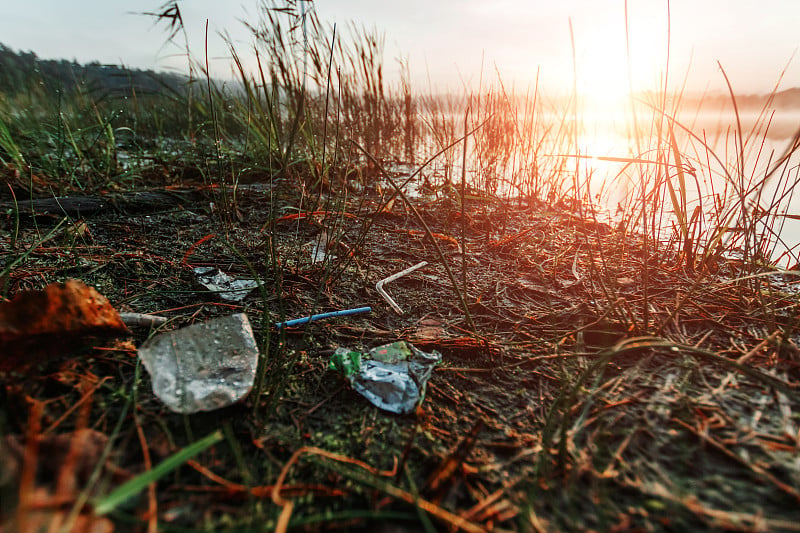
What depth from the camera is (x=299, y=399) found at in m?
0.81

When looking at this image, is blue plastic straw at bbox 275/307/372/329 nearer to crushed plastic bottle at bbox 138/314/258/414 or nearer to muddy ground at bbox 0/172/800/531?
muddy ground at bbox 0/172/800/531

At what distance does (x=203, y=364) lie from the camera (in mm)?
795

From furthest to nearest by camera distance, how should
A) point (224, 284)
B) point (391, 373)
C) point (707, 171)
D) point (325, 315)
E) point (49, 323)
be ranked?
1. point (707, 171)
2. point (224, 284)
3. point (325, 315)
4. point (391, 373)
5. point (49, 323)

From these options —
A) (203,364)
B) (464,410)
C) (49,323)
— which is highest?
(49,323)

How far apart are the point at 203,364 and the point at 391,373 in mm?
410

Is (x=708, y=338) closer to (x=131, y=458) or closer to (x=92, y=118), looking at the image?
(x=131, y=458)

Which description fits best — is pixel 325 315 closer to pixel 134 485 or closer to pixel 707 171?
pixel 134 485

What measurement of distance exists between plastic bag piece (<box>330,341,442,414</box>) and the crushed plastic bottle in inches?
8.3

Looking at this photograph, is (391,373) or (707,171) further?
(707,171)

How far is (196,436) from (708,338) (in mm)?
1321

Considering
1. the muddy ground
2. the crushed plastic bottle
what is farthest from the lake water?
the crushed plastic bottle

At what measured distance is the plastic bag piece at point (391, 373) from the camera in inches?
31.8

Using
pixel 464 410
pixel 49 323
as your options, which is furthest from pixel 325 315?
pixel 49 323

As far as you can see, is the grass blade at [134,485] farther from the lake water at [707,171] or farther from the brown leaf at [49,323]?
the lake water at [707,171]
